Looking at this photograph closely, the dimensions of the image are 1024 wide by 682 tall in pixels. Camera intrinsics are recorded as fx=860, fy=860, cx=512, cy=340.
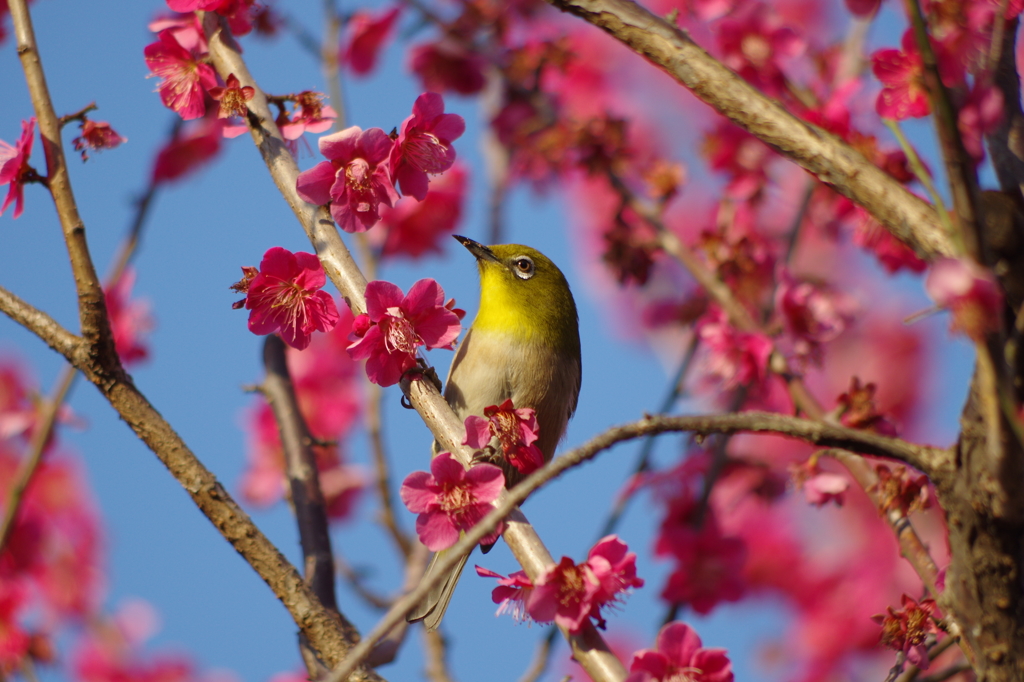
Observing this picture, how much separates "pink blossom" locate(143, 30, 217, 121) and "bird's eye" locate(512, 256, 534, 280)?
66.4 inches

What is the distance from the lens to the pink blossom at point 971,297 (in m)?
1.48

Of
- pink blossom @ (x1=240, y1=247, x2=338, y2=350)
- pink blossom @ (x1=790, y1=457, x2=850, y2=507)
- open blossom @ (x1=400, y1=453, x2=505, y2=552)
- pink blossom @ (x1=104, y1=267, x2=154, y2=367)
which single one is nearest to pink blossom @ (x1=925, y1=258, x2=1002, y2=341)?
open blossom @ (x1=400, y1=453, x2=505, y2=552)

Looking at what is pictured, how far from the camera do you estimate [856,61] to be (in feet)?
16.1

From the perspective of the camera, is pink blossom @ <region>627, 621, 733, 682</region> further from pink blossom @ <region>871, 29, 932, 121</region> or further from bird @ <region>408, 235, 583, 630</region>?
pink blossom @ <region>871, 29, 932, 121</region>

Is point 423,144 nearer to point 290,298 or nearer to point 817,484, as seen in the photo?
point 290,298

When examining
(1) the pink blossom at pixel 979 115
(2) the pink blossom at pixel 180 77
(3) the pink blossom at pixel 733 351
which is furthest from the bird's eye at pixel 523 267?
(1) the pink blossom at pixel 979 115

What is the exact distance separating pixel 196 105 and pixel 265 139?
39cm

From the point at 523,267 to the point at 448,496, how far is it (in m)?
1.99

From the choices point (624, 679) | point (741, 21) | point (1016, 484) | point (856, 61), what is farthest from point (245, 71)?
point (856, 61)

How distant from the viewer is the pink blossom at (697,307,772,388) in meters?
3.84

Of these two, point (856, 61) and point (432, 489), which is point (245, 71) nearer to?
point (432, 489)

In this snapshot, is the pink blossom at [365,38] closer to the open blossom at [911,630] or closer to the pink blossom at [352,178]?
the pink blossom at [352,178]

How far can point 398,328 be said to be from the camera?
230cm

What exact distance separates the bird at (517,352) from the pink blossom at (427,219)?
2039 millimetres
